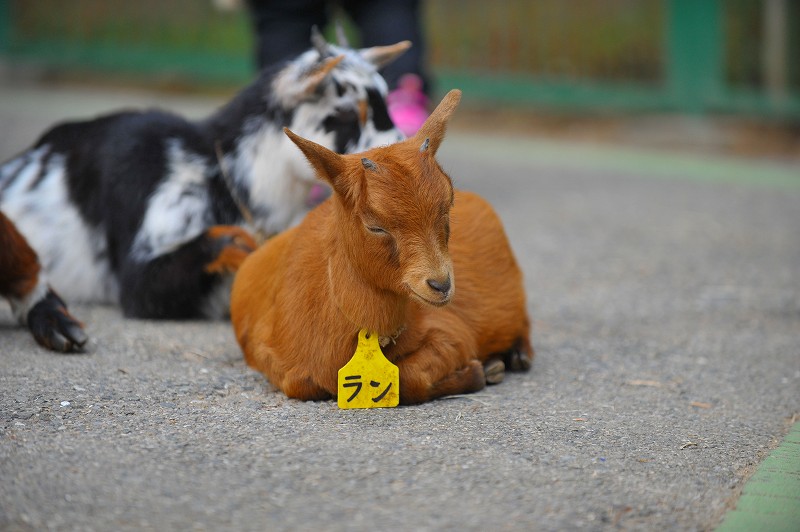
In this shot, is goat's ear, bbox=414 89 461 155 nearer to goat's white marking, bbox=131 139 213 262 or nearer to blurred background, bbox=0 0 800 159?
goat's white marking, bbox=131 139 213 262

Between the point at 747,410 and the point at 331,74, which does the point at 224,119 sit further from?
the point at 747,410

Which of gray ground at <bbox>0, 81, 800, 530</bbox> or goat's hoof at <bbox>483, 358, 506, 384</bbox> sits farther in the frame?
goat's hoof at <bbox>483, 358, 506, 384</bbox>

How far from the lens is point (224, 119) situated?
4.48 meters

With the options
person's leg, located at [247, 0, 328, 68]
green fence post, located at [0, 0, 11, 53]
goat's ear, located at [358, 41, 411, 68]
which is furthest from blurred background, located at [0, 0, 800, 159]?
goat's ear, located at [358, 41, 411, 68]

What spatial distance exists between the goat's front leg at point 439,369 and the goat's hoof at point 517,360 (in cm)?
34

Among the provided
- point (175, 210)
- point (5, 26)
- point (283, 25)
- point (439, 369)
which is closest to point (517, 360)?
point (439, 369)

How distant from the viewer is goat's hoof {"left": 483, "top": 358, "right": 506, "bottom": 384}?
11.5 ft

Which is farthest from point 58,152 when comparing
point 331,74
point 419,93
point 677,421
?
point 677,421

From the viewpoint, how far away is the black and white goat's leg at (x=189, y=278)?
4125 mm

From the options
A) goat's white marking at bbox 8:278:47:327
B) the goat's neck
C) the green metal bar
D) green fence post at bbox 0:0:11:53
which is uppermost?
green fence post at bbox 0:0:11:53

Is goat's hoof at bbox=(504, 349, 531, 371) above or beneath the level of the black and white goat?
beneath

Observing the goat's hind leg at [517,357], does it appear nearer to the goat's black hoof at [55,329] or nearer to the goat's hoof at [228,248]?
the goat's hoof at [228,248]

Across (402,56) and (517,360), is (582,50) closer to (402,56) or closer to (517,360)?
(402,56)

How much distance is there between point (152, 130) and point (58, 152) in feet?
1.55
